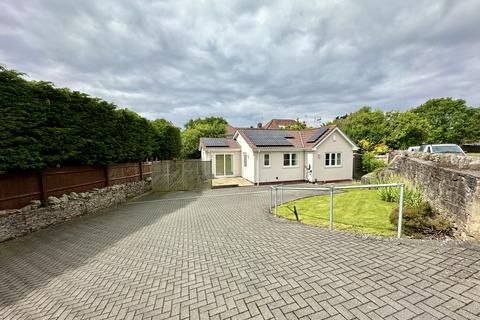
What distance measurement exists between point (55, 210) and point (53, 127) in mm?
3328

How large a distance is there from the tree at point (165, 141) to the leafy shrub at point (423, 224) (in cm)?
1633

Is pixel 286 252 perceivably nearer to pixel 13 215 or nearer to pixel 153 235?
pixel 153 235

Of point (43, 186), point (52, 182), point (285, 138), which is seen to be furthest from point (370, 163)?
point (43, 186)

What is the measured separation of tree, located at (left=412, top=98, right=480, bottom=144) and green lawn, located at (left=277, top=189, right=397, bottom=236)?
4283 centimetres

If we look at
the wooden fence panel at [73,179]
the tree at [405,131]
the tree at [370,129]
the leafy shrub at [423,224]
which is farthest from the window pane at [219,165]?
the tree at [405,131]

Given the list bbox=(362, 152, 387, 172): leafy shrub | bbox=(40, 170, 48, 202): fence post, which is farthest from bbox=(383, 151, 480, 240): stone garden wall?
bbox=(40, 170, 48, 202): fence post

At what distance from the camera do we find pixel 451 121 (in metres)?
41.3

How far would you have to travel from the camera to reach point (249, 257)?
14.7 ft

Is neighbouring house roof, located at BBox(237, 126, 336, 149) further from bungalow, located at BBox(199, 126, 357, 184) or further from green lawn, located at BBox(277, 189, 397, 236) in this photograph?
green lawn, located at BBox(277, 189, 397, 236)

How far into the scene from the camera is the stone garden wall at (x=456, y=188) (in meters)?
4.49

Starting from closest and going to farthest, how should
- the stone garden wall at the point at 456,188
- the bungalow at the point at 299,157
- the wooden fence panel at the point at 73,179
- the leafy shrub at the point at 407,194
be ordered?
the stone garden wall at the point at 456,188
the leafy shrub at the point at 407,194
the wooden fence panel at the point at 73,179
the bungalow at the point at 299,157

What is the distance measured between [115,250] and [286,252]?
4.65 metres

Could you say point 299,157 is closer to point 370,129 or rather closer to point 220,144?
point 220,144

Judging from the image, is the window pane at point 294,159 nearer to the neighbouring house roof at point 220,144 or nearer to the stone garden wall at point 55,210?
the neighbouring house roof at point 220,144
